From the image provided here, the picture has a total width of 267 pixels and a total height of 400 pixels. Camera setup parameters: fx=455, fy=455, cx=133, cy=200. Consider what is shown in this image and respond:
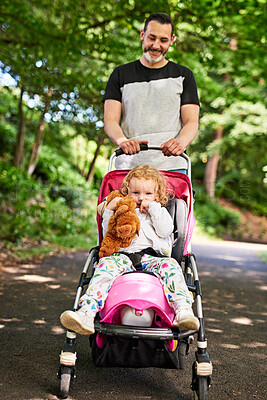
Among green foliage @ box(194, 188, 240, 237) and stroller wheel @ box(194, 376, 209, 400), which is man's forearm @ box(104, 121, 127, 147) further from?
green foliage @ box(194, 188, 240, 237)

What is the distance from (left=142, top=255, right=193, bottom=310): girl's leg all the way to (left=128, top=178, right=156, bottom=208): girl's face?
48cm

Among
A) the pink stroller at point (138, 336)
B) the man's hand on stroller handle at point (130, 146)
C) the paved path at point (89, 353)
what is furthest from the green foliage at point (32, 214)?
the pink stroller at point (138, 336)

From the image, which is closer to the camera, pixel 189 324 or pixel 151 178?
pixel 189 324

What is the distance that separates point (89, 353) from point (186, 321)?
4.92 ft

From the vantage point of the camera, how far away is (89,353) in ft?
12.8

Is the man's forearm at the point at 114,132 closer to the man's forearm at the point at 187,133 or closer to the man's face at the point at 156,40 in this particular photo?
the man's forearm at the point at 187,133

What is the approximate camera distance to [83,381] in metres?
3.23

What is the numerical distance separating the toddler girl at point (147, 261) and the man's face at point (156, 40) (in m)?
1.15

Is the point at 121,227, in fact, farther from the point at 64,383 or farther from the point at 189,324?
the point at 64,383

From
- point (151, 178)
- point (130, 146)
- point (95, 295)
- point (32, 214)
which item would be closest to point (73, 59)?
point (32, 214)

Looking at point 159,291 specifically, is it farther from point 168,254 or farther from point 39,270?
point 39,270

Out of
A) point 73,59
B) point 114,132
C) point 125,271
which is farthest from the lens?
point 73,59

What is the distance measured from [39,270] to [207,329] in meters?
3.91

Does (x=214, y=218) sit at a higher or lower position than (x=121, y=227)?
lower
